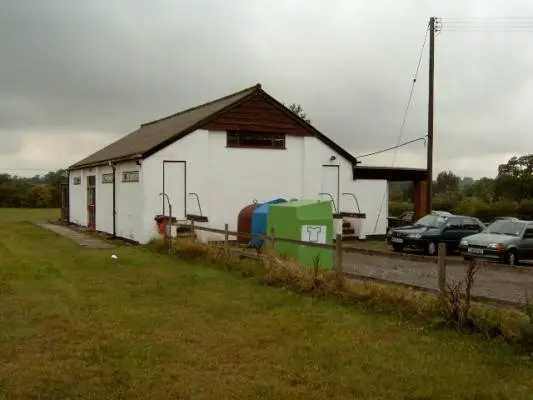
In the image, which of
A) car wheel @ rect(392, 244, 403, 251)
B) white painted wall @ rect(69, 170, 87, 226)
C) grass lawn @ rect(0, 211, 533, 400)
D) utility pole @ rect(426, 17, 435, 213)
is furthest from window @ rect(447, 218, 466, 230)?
white painted wall @ rect(69, 170, 87, 226)

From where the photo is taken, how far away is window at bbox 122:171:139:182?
74.9 feet

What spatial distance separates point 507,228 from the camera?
20.2m

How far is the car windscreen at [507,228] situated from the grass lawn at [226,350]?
11.6 meters

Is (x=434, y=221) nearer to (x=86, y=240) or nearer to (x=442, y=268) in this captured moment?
(x=86, y=240)

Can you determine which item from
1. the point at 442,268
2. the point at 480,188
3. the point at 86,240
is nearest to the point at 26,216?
the point at 86,240

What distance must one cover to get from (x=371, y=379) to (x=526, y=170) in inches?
2220

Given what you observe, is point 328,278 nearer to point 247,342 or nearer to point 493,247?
point 247,342

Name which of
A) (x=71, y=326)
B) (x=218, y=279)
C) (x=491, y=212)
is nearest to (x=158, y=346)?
(x=71, y=326)

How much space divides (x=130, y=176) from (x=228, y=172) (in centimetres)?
384

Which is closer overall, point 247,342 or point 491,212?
point 247,342

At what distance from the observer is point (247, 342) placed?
7586mm

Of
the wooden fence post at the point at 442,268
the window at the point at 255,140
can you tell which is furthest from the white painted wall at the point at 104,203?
the wooden fence post at the point at 442,268

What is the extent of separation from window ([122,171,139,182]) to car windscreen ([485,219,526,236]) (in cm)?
1278

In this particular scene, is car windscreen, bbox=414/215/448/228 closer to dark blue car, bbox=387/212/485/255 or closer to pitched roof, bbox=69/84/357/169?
dark blue car, bbox=387/212/485/255
